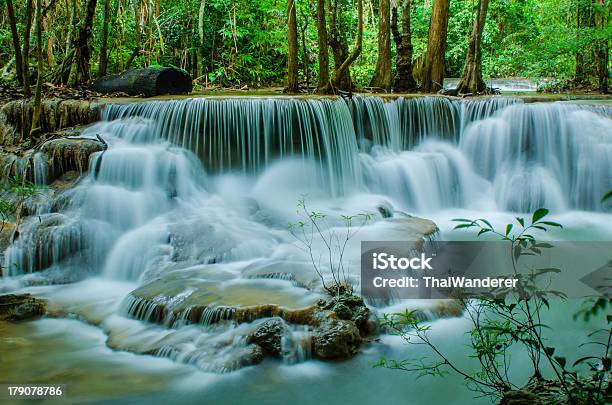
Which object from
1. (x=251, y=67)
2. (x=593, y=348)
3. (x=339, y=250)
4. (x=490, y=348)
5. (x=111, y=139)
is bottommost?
(x=593, y=348)

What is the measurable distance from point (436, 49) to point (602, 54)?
13.5 feet

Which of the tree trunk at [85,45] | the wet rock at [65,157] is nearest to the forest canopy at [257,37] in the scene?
the tree trunk at [85,45]

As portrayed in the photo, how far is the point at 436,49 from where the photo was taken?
43.0 feet

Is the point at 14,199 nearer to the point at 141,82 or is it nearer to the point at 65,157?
the point at 65,157

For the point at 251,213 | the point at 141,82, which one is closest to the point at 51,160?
the point at 251,213

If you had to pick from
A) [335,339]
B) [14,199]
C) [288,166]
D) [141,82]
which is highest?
[141,82]

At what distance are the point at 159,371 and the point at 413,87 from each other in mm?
10263

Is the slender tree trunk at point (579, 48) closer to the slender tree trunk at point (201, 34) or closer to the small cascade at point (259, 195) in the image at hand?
the small cascade at point (259, 195)

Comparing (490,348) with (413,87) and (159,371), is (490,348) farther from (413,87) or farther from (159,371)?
(413,87)

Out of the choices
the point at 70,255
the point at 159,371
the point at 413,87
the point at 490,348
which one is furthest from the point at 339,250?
the point at 413,87

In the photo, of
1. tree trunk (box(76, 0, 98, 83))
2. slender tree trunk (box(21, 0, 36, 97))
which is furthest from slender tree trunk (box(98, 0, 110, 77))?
slender tree trunk (box(21, 0, 36, 97))

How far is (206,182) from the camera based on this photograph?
367 inches

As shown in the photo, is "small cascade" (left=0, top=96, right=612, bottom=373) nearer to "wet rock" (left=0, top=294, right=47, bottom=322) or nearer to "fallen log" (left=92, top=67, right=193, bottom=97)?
"wet rock" (left=0, top=294, right=47, bottom=322)

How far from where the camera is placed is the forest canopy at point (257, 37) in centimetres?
1249
